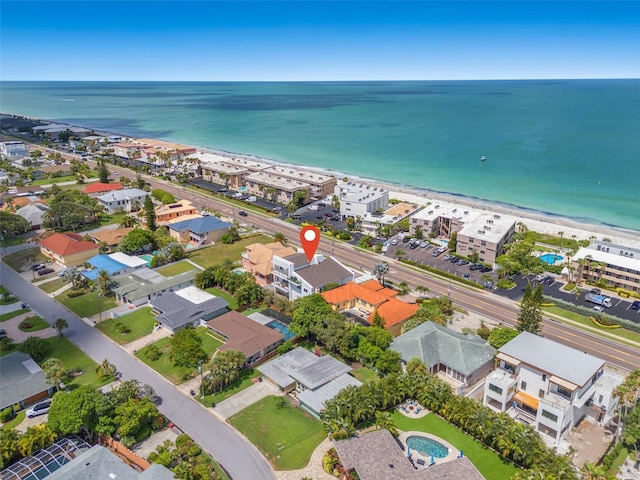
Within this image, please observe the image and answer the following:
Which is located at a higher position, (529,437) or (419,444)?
(529,437)

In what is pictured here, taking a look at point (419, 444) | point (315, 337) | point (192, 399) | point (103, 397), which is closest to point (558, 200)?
point (315, 337)

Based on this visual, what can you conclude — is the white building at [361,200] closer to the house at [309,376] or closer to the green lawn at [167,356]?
the green lawn at [167,356]

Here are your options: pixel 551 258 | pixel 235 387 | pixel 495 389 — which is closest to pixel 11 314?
pixel 235 387

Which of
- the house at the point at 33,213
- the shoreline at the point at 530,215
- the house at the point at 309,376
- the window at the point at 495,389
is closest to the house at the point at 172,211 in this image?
the house at the point at 33,213

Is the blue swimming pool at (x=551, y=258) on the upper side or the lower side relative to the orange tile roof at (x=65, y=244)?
lower

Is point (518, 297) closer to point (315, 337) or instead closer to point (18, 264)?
point (315, 337)

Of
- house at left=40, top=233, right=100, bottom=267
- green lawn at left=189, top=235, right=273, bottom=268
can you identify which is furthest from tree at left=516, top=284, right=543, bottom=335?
house at left=40, top=233, right=100, bottom=267

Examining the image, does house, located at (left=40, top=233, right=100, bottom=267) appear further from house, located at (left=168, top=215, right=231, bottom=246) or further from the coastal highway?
the coastal highway
